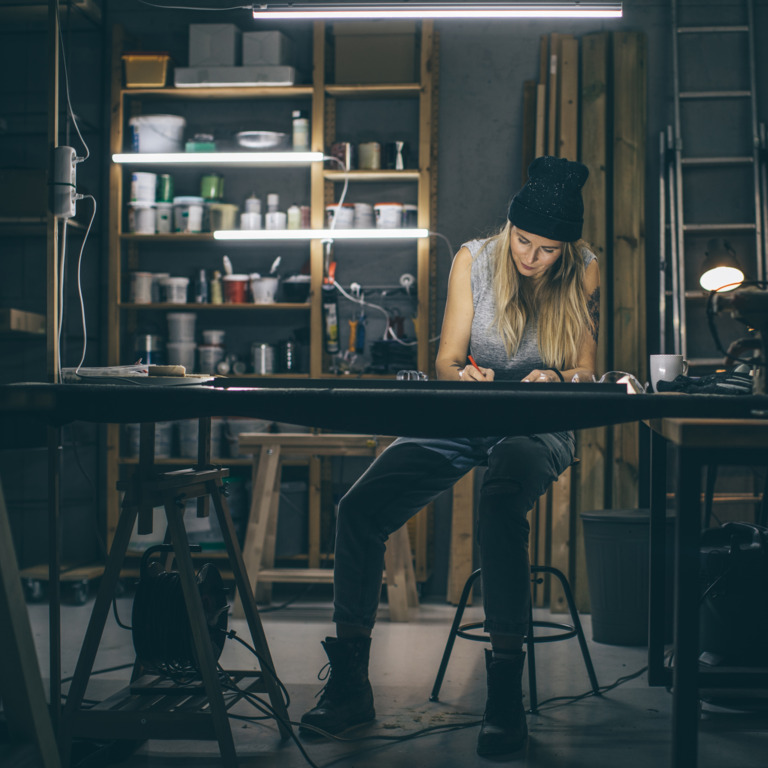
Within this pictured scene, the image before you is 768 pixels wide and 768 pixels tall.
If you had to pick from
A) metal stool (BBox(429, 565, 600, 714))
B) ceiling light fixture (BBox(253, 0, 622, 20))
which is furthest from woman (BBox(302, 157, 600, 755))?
ceiling light fixture (BBox(253, 0, 622, 20))

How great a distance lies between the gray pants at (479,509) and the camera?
189 cm

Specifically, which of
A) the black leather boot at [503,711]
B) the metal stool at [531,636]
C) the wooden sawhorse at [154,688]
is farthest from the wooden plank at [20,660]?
the metal stool at [531,636]

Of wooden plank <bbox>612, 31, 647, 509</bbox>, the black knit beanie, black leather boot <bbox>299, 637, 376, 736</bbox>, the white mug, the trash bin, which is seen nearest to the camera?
the white mug

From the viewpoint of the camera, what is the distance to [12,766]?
5.86 ft

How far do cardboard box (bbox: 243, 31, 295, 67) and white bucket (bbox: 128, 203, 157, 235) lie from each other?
826 mm

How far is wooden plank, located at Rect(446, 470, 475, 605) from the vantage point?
3.54m

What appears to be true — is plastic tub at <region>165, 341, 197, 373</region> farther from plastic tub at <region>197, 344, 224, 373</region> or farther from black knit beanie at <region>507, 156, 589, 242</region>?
black knit beanie at <region>507, 156, 589, 242</region>

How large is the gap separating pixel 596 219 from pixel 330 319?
130cm

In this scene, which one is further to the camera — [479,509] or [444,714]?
[444,714]

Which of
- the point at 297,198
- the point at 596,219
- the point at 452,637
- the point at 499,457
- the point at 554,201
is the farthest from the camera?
the point at 297,198

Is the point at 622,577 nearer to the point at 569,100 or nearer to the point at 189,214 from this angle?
the point at 569,100

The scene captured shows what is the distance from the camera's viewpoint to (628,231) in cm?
372

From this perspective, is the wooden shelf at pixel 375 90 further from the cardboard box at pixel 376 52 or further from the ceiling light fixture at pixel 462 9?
the ceiling light fixture at pixel 462 9

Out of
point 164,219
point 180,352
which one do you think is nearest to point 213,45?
point 164,219
